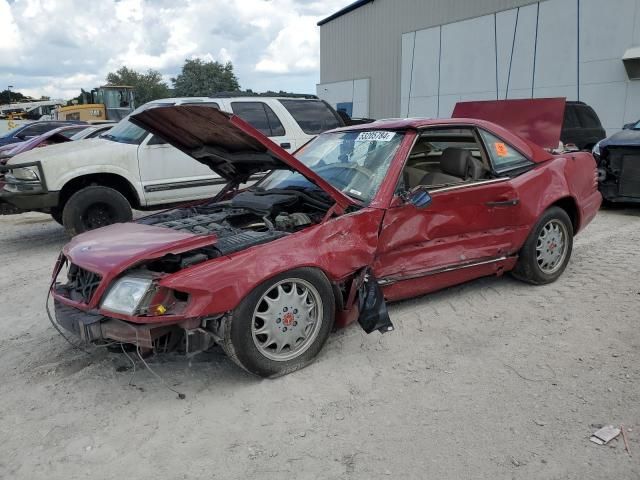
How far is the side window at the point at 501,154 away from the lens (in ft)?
14.6

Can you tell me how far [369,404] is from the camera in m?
2.93

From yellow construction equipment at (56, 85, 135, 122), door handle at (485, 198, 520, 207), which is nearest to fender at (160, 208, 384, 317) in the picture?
door handle at (485, 198, 520, 207)

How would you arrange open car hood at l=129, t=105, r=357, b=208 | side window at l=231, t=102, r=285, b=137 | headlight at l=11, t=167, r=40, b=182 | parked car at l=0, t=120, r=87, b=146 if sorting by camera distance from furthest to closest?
parked car at l=0, t=120, r=87, b=146, side window at l=231, t=102, r=285, b=137, headlight at l=11, t=167, r=40, b=182, open car hood at l=129, t=105, r=357, b=208

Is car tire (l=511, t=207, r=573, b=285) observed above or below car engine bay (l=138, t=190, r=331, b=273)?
below

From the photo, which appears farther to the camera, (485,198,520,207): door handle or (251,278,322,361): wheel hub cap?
(485,198,520,207): door handle

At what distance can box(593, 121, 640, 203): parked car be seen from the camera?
793cm

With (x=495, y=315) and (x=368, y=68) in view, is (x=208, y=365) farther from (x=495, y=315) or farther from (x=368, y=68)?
(x=368, y=68)

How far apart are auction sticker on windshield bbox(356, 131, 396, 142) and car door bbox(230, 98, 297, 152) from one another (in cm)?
328

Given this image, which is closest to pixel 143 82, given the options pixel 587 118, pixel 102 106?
pixel 102 106

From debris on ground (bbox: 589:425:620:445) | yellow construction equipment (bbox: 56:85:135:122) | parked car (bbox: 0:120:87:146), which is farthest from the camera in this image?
yellow construction equipment (bbox: 56:85:135:122)

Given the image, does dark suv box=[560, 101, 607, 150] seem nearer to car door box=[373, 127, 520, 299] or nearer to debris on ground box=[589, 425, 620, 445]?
car door box=[373, 127, 520, 299]

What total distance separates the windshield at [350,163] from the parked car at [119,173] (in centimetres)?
229

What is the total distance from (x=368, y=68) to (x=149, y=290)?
81.5 ft

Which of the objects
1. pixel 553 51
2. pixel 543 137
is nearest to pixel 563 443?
pixel 543 137
